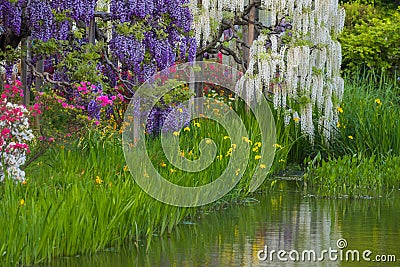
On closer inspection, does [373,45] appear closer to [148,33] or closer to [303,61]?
[303,61]

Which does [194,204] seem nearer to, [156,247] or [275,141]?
[156,247]

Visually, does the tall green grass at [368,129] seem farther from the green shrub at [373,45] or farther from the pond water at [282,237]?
the green shrub at [373,45]

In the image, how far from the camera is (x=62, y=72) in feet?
31.1

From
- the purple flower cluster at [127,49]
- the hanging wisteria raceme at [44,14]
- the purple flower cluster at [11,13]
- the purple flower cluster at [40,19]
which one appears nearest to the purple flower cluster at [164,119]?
the purple flower cluster at [127,49]

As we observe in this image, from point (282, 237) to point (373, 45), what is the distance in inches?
442

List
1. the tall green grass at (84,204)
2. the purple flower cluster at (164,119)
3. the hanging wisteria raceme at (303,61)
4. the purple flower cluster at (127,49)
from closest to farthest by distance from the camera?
the tall green grass at (84,204) < the purple flower cluster at (127,49) < the purple flower cluster at (164,119) < the hanging wisteria raceme at (303,61)

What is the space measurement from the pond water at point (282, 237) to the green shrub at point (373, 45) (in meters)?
8.67

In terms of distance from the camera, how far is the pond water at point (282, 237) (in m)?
6.14

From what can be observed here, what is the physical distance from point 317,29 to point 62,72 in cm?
326

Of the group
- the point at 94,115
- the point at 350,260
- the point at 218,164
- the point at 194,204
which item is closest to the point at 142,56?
the point at 94,115

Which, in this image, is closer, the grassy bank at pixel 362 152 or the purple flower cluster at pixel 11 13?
the purple flower cluster at pixel 11 13

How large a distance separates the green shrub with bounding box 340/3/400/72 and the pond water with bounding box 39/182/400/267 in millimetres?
8673

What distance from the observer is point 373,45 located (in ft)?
57.8

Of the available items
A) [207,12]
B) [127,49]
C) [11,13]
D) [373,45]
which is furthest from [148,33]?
[373,45]
